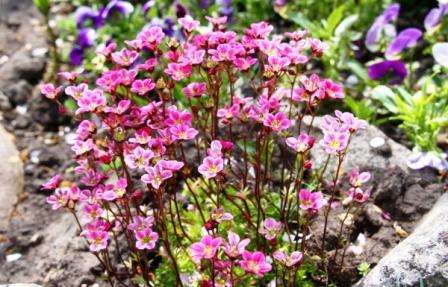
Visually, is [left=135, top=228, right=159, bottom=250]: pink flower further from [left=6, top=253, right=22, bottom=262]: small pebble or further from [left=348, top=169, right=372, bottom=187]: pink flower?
[left=6, top=253, right=22, bottom=262]: small pebble

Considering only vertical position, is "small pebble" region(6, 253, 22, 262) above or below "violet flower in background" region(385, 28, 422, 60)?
below

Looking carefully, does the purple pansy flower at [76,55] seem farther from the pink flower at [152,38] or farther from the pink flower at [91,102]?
the pink flower at [91,102]

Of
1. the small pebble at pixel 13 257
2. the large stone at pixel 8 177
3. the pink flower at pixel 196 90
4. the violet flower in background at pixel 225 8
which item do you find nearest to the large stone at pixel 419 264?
the pink flower at pixel 196 90

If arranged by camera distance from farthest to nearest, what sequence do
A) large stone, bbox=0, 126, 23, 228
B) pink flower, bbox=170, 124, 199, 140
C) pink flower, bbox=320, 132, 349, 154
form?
large stone, bbox=0, 126, 23, 228
pink flower, bbox=170, 124, 199, 140
pink flower, bbox=320, 132, 349, 154

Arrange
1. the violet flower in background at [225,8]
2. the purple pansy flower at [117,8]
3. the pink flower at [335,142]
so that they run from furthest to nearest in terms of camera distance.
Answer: the violet flower in background at [225,8] < the purple pansy flower at [117,8] < the pink flower at [335,142]

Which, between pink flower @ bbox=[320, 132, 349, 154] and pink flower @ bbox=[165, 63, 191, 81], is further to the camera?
pink flower @ bbox=[165, 63, 191, 81]

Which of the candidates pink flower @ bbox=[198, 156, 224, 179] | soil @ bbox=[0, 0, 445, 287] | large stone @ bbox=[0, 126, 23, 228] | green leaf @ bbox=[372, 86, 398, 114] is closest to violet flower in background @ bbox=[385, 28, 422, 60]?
green leaf @ bbox=[372, 86, 398, 114]

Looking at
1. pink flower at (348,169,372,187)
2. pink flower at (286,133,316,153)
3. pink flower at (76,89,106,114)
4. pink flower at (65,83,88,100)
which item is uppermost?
pink flower at (76,89,106,114)
